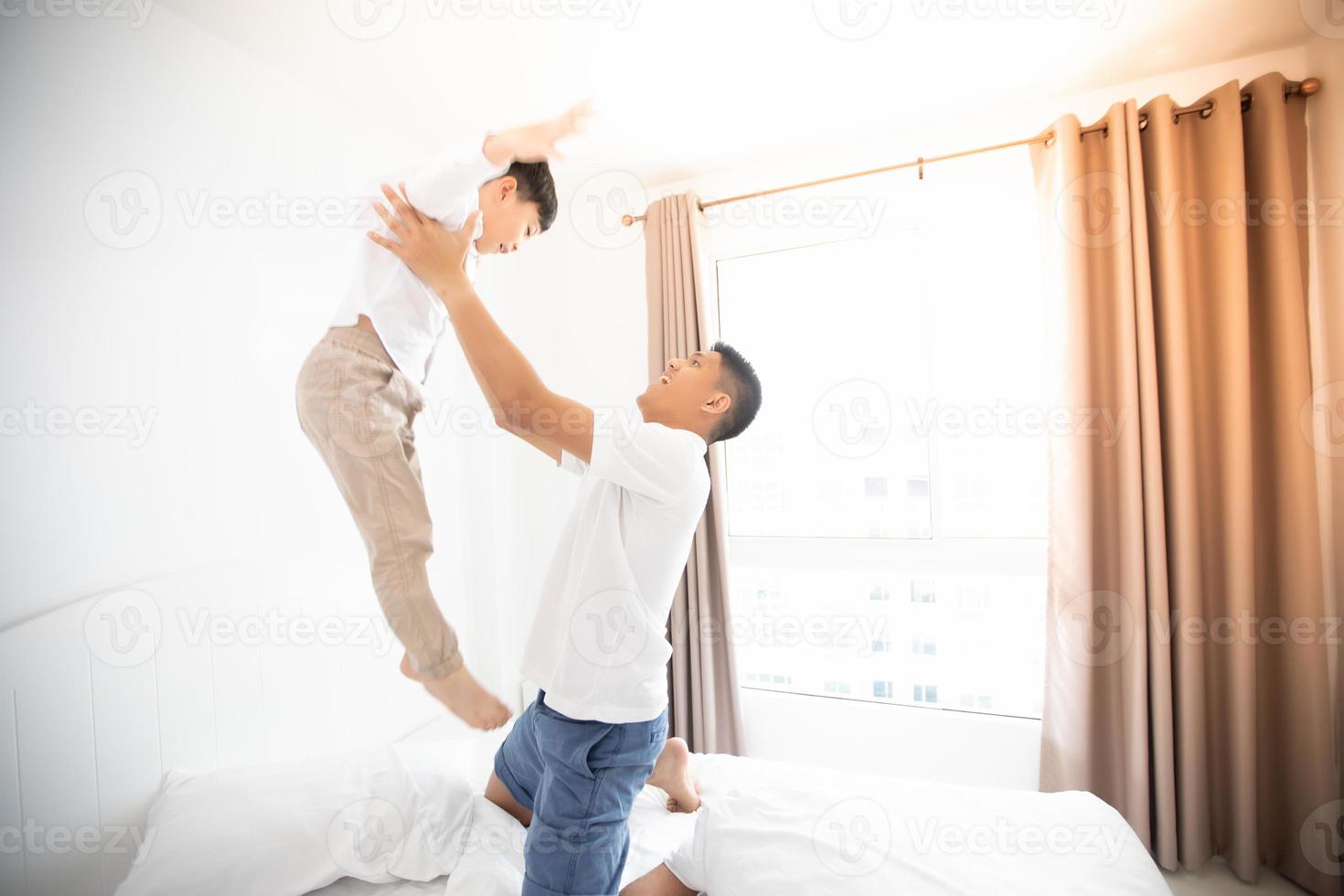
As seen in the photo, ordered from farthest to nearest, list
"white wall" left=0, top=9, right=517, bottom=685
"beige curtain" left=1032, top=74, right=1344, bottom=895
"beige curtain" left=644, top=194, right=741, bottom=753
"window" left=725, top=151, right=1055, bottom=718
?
"beige curtain" left=644, top=194, right=741, bottom=753 < "window" left=725, top=151, right=1055, bottom=718 < "beige curtain" left=1032, top=74, right=1344, bottom=895 < "white wall" left=0, top=9, right=517, bottom=685

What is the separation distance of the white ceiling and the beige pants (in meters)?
0.85

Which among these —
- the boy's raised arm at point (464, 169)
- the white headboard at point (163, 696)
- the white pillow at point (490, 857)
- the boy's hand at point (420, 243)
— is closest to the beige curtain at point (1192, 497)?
the white pillow at point (490, 857)

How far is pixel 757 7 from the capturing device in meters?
1.58

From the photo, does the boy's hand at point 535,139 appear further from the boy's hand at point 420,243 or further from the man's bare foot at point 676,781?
the man's bare foot at point 676,781

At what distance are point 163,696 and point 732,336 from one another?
2.20 meters

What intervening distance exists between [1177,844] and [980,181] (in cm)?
235

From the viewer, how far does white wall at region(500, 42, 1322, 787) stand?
2.17 meters

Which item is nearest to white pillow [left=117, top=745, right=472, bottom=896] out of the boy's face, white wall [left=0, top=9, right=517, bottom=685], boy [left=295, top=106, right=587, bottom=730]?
white wall [left=0, top=9, right=517, bottom=685]

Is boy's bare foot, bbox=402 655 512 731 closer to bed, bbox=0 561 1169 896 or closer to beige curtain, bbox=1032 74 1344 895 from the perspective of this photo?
bed, bbox=0 561 1169 896

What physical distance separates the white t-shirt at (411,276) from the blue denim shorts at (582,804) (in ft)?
2.31

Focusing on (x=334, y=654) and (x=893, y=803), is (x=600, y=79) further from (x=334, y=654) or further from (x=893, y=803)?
(x=893, y=803)

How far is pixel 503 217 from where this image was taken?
0.97m

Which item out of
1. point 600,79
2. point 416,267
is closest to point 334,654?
point 416,267

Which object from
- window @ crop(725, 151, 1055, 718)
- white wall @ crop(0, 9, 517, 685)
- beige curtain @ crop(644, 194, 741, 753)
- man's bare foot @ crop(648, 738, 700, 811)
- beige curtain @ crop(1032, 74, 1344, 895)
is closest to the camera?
white wall @ crop(0, 9, 517, 685)
